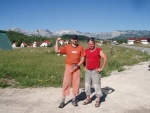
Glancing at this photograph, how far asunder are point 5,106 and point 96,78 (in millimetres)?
2928

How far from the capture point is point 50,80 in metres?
13.0

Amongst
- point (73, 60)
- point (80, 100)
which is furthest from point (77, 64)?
point (80, 100)

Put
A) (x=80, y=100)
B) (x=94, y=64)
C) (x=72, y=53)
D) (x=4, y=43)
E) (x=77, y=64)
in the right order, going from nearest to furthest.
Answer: (x=72, y=53), (x=77, y=64), (x=94, y=64), (x=80, y=100), (x=4, y=43)

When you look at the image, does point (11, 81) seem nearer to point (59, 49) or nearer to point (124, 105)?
point (59, 49)

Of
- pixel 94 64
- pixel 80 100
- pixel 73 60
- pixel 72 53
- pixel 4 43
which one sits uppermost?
pixel 72 53

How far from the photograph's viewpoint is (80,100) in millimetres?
9539

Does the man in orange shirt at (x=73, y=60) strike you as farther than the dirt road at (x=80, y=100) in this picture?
Yes

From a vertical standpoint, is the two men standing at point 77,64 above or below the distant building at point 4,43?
above

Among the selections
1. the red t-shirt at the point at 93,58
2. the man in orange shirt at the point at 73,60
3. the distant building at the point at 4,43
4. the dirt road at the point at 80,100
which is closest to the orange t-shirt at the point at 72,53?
the man in orange shirt at the point at 73,60

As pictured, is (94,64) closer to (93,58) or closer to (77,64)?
(93,58)

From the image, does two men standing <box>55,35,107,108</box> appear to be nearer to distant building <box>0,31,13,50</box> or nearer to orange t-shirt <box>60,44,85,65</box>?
orange t-shirt <box>60,44,85,65</box>

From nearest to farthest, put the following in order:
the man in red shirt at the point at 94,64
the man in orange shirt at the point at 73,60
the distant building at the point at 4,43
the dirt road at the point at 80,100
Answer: the dirt road at the point at 80,100
the man in orange shirt at the point at 73,60
the man in red shirt at the point at 94,64
the distant building at the point at 4,43

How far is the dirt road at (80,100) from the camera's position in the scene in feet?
27.3

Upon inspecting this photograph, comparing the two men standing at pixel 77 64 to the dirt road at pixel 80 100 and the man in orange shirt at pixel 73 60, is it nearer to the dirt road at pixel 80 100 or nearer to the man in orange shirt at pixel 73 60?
the man in orange shirt at pixel 73 60
